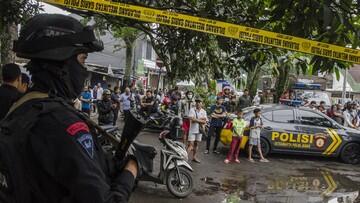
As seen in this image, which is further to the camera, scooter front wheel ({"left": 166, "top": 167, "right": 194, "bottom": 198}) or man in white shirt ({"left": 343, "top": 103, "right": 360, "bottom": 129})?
man in white shirt ({"left": 343, "top": 103, "right": 360, "bottom": 129})

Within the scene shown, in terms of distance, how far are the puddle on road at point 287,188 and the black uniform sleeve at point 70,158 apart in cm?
692

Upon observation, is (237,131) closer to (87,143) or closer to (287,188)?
(287,188)

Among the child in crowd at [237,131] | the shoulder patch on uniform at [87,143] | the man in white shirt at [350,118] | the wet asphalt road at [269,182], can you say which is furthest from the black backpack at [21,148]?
the man in white shirt at [350,118]

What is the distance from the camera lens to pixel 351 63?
17.6 feet

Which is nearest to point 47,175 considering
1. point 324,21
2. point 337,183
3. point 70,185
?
point 70,185

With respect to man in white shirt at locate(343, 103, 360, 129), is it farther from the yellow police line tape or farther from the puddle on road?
the yellow police line tape

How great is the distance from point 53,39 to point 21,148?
41 centimetres

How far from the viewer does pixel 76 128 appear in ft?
5.07

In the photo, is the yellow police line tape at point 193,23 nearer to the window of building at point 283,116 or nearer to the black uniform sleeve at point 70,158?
the black uniform sleeve at point 70,158

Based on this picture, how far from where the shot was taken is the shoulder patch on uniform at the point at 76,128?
1.53 m

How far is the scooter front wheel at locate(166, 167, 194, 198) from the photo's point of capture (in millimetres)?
8008

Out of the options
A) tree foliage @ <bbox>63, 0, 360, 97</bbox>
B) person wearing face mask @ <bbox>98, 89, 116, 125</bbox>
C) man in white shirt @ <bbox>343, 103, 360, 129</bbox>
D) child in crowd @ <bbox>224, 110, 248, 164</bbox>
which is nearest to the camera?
tree foliage @ <bbox>63, 0, 360, 97</bbox>

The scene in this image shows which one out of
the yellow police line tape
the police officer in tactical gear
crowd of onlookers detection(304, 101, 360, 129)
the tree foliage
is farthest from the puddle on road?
the police officer in tactical gear

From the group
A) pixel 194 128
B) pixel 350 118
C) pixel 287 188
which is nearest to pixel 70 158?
pixel 287 188
